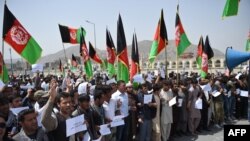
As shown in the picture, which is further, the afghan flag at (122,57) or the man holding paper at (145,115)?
the afghan flag at (122,57)

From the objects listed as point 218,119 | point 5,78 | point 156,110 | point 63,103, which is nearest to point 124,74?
point 156,110

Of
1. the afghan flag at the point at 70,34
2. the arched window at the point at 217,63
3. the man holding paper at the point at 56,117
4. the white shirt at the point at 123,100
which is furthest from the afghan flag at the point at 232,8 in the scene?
the arched window at the point at 217,63

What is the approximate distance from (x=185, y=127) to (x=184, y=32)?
406 centimetres

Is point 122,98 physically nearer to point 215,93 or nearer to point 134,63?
point 134,63

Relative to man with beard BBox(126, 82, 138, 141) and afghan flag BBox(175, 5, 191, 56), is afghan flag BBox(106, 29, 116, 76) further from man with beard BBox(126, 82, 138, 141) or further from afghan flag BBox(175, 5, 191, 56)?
man with beard BBox(126, 82, 138, 141)

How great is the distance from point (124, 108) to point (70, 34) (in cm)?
682

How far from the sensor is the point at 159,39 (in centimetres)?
1064

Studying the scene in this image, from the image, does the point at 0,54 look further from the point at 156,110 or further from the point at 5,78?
the point at 156,110

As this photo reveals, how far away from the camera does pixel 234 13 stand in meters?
8.77

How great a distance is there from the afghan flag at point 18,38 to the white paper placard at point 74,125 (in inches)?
171

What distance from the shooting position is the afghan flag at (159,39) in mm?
10649

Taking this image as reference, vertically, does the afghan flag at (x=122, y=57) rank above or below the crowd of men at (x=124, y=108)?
above

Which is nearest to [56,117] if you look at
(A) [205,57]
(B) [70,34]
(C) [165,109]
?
(C) [165,109]

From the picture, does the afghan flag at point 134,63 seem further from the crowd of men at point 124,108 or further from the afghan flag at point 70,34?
the afghan flag at point 70,34
